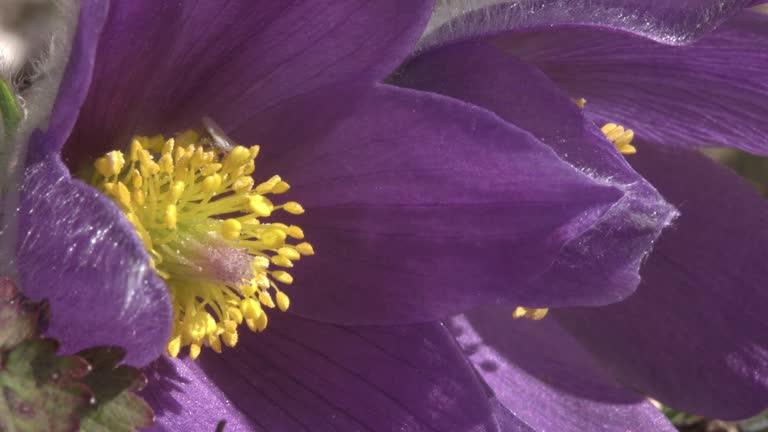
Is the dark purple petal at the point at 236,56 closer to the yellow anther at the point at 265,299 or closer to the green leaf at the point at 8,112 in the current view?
the green leaf at the point at 8,112

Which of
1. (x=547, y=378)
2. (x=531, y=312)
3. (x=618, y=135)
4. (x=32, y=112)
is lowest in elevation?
(x=547, y=378)

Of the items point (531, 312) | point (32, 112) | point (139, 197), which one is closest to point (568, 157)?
point (531, 312)

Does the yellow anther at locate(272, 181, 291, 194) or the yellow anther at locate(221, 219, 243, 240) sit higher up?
the yellow anther at locate(272, 181, 291, 194)

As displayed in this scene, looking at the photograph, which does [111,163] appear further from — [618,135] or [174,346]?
[618,135]

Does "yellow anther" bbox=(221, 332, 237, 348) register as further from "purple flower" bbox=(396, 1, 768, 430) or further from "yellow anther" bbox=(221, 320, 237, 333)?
"purple flower" bbox=(396, 1, 768, 430)

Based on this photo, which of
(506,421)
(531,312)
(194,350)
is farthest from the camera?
(531,312)

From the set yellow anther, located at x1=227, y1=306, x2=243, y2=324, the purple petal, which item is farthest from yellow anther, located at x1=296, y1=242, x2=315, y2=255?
the purple petal

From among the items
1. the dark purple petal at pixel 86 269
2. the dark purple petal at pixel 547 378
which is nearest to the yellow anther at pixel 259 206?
the dark purple petal at pixel 86 269
